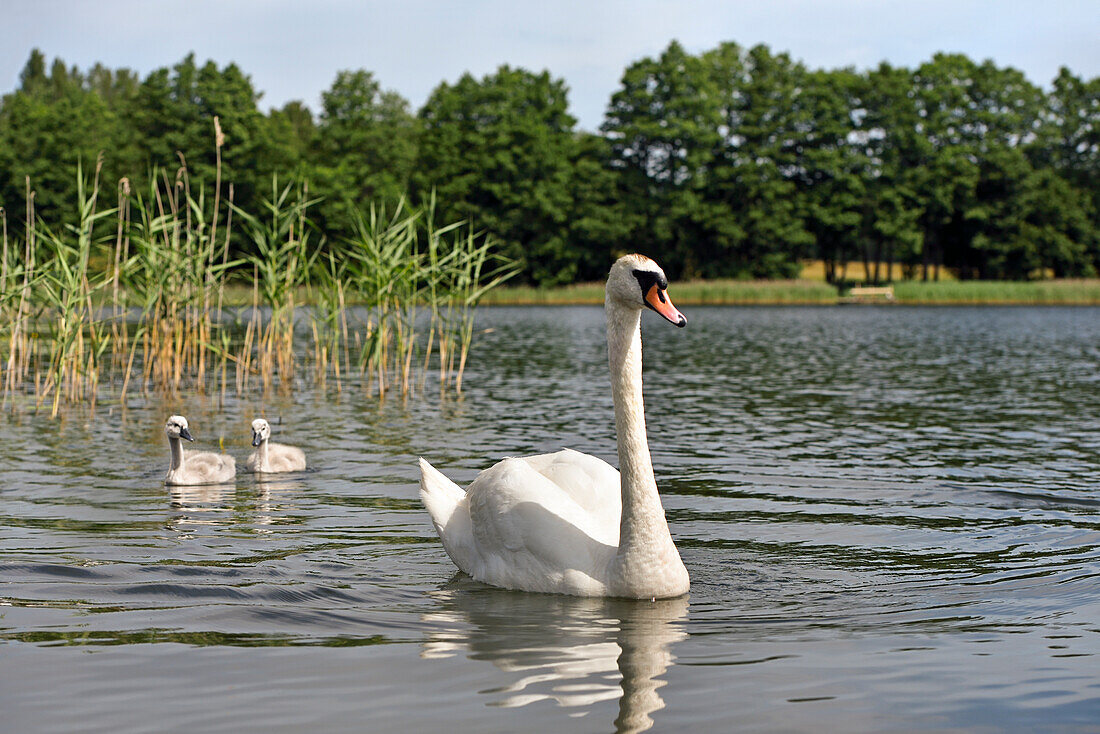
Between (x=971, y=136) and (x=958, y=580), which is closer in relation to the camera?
(x=958, y=580)

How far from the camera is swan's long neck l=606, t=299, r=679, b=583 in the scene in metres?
6.34

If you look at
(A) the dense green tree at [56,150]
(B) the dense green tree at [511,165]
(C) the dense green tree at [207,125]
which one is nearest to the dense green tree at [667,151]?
(B) the dense green tree at [511,165]

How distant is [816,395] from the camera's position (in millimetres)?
19844

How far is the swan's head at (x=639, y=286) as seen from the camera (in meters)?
5.98

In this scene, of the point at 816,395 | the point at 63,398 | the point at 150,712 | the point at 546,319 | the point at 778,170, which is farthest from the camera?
the point at 778,170

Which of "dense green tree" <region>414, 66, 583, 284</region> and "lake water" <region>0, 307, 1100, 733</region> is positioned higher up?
"dense green tree" <region>414, 66, 583, 284</region>

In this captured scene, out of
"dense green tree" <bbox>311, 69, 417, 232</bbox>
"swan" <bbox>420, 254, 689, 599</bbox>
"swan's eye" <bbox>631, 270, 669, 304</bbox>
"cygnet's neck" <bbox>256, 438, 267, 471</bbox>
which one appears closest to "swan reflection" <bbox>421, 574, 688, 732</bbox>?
"swan" <bbox>420, 254, 689, 599</bbox>

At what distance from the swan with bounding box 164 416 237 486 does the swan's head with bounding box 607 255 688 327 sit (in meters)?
5.89

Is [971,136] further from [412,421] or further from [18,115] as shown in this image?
[412,421]

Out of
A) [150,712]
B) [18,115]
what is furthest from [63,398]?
[18,115]

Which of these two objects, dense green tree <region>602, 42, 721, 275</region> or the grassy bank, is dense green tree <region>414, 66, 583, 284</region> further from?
the grassy bank

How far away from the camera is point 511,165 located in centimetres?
7906

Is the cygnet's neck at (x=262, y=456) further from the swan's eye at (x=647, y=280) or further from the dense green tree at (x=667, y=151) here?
the dense green tree at (x=667, y=151)

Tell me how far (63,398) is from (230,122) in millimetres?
62191
